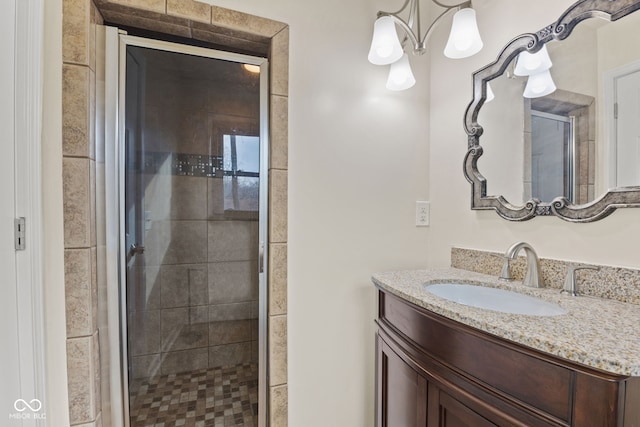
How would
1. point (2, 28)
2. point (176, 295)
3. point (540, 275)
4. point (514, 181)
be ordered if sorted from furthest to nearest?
point (176, 295), point (514, 181), point (540, 275), point (2, 28)

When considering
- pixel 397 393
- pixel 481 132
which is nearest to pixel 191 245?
pixel 397 393

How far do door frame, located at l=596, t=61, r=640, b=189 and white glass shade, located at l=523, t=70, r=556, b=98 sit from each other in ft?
0.53

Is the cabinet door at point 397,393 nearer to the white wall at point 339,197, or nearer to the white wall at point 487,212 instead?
the white wall at point 339,197

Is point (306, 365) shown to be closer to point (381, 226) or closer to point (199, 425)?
point (199, 425)

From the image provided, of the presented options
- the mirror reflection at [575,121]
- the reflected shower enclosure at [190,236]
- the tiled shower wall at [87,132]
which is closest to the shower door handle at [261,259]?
the reflected shower enclosure at [190,236]

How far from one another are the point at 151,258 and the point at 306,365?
869 mm

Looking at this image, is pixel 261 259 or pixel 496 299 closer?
pixel 496 299

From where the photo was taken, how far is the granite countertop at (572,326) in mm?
524

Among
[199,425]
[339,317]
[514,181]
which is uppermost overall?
[514,181]

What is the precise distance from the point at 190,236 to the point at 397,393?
114 cm

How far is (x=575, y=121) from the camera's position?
38.3 inches

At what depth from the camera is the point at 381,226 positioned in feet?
4.72

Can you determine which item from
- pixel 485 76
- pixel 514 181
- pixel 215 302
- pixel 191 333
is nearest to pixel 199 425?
pixel 191 333

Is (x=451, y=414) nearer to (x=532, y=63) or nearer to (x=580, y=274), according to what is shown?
Answer: (x=580, y=274)
